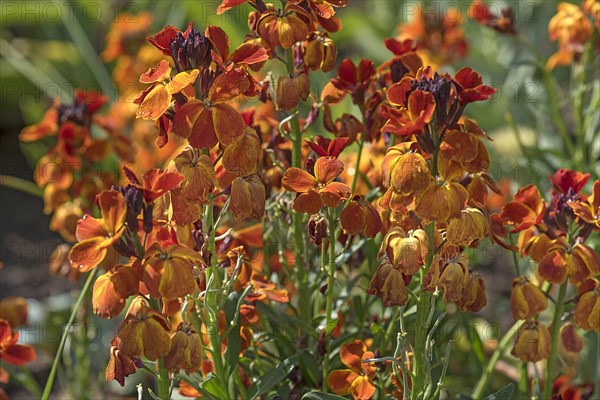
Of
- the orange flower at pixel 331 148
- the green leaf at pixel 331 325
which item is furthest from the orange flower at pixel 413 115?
the green leaf at pixel 331 325

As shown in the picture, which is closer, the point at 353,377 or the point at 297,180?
the point at 297,180

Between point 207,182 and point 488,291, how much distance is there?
2142 mm

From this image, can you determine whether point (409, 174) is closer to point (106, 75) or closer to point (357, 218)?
point (357, 218)

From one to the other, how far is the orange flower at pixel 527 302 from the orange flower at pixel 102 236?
61 centimetres

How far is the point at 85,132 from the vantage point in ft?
6.28

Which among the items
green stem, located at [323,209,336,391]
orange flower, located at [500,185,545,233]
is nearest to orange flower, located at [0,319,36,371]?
green stem, located at [323,209,336,391]

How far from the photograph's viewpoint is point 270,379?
134cm

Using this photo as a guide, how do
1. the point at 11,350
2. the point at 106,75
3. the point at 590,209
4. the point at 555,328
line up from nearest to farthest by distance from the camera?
the point at 590,209, the point at 555,328, the point at 11,350, the point at 106,75

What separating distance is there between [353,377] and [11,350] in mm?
631

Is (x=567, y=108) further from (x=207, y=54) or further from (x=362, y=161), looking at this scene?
(x=207, y=54)

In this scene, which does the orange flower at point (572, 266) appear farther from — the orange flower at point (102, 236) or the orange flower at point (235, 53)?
the orange flower at point (102, 236)

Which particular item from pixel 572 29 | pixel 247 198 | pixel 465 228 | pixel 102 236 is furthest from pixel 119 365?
pixel 572 29

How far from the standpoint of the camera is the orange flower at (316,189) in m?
1.20

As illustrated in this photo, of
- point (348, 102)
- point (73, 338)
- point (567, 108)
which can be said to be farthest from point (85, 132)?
point (567, 108)
